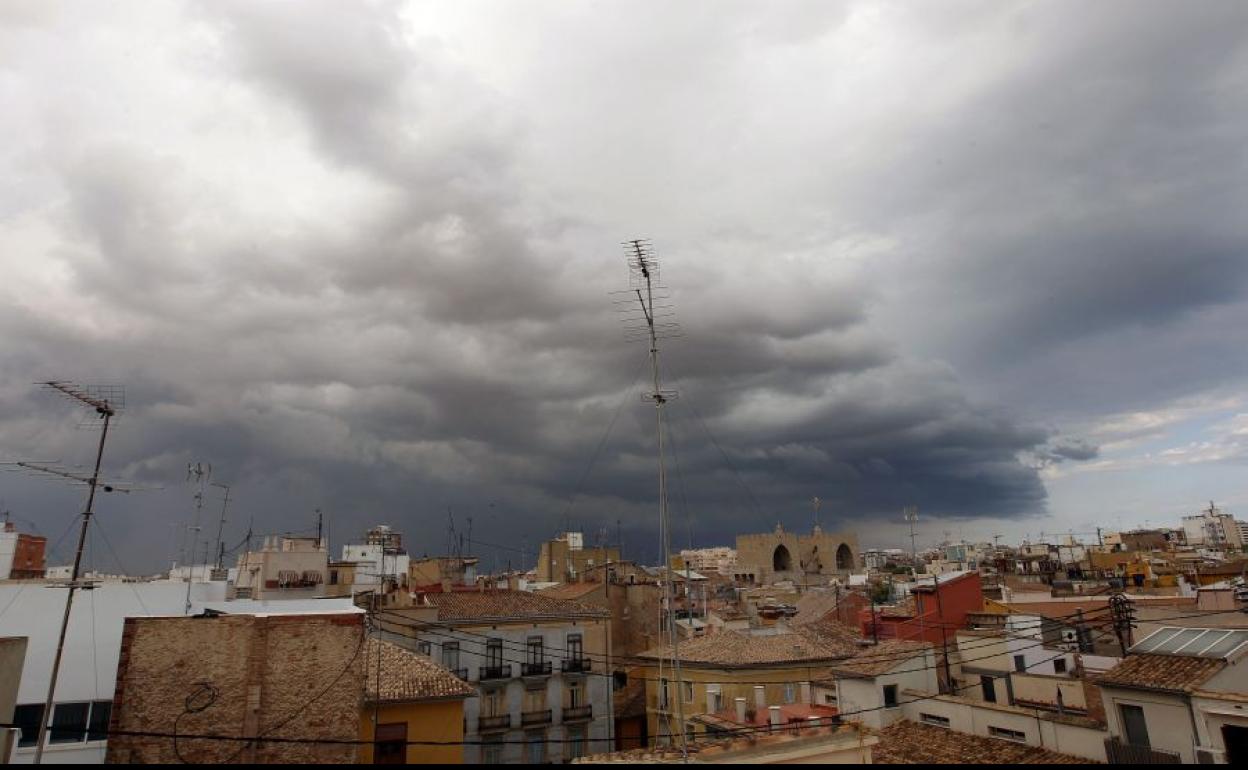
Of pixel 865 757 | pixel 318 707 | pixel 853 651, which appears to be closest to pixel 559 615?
pixel 853 651

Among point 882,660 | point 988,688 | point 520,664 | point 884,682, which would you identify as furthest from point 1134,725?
point 520,664

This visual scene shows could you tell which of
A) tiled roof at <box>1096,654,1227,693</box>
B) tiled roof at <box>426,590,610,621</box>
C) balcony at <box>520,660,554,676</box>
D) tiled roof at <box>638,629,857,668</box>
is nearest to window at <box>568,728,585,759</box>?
balcony at <box>520,660,554,676</box>

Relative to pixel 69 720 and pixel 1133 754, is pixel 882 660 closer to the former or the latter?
pixel 1133 754

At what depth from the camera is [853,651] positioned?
35.3 m

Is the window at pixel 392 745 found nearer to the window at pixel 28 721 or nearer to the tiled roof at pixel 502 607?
the window at pixel 28 721

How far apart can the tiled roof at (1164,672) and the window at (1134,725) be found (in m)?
0.60

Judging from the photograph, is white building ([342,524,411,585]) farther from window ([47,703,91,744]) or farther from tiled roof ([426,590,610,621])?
window ([47,703,91,744])

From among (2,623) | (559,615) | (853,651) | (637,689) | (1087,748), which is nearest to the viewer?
(1087,748)

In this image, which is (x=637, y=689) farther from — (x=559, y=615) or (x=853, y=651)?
(x=853, y=651)

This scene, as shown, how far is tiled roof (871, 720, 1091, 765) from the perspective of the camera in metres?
20.2

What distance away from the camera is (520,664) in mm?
36906

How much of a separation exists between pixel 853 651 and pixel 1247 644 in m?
19.1

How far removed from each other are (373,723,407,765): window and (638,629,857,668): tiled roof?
12371mm

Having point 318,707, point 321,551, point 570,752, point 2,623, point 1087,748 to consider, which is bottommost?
point 570,752
